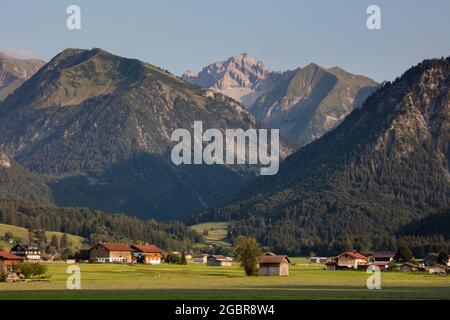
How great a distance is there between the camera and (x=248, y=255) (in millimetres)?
188500

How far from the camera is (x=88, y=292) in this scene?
10681cm

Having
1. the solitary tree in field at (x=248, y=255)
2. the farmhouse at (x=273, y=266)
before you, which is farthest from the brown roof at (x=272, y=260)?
the solitary tree in field at (x=248, y=255)

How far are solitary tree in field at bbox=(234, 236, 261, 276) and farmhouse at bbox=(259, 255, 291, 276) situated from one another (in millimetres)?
3190

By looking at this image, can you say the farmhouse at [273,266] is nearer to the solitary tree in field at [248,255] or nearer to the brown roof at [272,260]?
the brown roof at [272,260]

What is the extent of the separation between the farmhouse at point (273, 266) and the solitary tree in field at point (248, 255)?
3.19 m

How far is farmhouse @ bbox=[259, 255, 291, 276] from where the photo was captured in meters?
191

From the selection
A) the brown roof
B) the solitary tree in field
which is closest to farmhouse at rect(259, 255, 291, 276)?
the brown roof

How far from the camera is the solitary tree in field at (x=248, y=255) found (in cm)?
18850

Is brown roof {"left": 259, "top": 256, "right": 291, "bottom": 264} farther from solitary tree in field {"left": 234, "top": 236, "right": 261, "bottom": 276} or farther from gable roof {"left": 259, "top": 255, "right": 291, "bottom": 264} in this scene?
solitary tree in field {"left": 234, "top": 236, "right": 261, "bottom": 276}
